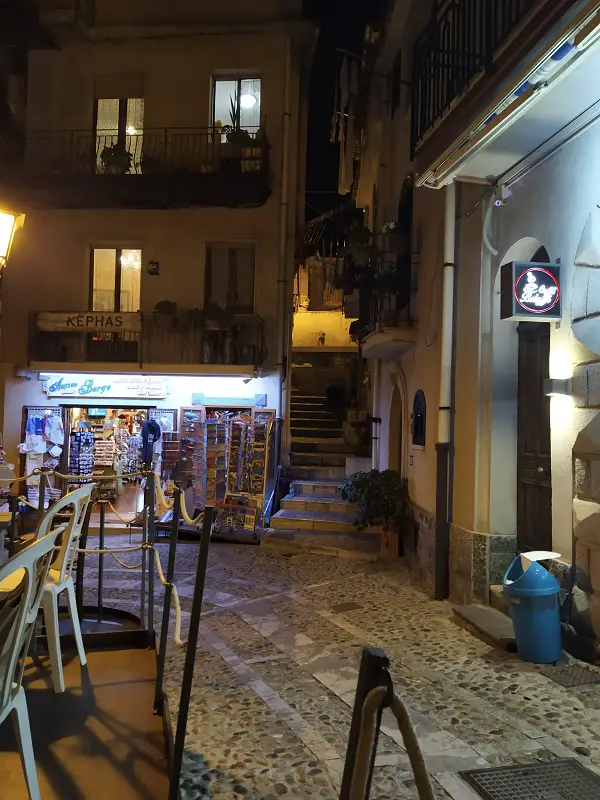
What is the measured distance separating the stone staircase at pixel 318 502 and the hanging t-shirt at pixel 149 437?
310 cm

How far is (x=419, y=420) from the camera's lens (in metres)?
8.41

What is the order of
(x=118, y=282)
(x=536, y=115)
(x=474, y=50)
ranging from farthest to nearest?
(x=118, y=282)
(x=474, y=50)
(x=536, y=115)

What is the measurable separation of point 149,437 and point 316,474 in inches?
148

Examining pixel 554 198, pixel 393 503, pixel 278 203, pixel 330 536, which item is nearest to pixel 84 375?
pixel 278 203

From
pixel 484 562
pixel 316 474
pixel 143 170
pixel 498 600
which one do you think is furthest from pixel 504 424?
pixel 143 170

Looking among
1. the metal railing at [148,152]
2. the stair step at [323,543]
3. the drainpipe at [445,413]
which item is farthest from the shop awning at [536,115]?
the metal railing at [148,152]

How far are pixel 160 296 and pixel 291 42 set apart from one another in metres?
6.45

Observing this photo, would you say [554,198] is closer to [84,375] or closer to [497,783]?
[497,783]

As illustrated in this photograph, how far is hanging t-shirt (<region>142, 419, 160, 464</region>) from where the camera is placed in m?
12.2

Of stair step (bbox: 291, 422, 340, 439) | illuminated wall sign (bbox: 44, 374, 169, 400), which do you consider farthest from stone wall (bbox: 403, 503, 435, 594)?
illuminated wall sign (bbox: 44, 374, 169, 400)

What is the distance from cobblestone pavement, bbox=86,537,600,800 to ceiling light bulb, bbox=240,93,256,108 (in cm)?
1112

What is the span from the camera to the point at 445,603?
6.86m

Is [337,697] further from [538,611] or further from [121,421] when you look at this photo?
[121,421]

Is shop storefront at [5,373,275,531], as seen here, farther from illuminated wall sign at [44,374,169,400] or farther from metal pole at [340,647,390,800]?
metal pole at [340,647,390,800]
